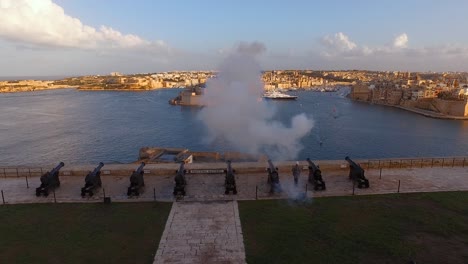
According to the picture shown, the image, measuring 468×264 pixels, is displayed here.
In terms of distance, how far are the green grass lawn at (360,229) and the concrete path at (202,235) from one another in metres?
0.38

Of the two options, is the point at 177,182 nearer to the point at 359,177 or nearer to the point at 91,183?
the point at 91,183

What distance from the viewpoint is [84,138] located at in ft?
149

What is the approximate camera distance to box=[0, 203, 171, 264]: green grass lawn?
9.49 meters

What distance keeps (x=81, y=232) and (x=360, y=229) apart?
8.97m

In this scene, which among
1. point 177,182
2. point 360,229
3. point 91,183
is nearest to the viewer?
point 360,229

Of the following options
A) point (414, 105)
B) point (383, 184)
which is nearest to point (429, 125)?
point (414, 105)

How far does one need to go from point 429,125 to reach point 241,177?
57.5 metres

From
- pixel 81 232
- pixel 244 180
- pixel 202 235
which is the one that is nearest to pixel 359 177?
pixel 244 180

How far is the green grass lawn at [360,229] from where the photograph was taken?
9.56 metres

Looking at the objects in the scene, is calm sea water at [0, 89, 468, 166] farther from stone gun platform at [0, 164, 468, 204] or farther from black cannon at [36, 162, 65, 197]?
black cannon at [36, 162, 65, 197]

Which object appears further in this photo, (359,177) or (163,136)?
(163,136)

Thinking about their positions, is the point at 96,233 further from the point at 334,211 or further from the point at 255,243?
the point at 334,211

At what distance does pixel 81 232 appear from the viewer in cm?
1079

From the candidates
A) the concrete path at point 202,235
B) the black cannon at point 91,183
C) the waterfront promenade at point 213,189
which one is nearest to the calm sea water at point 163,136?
the waterfront promenade at point 213,189
